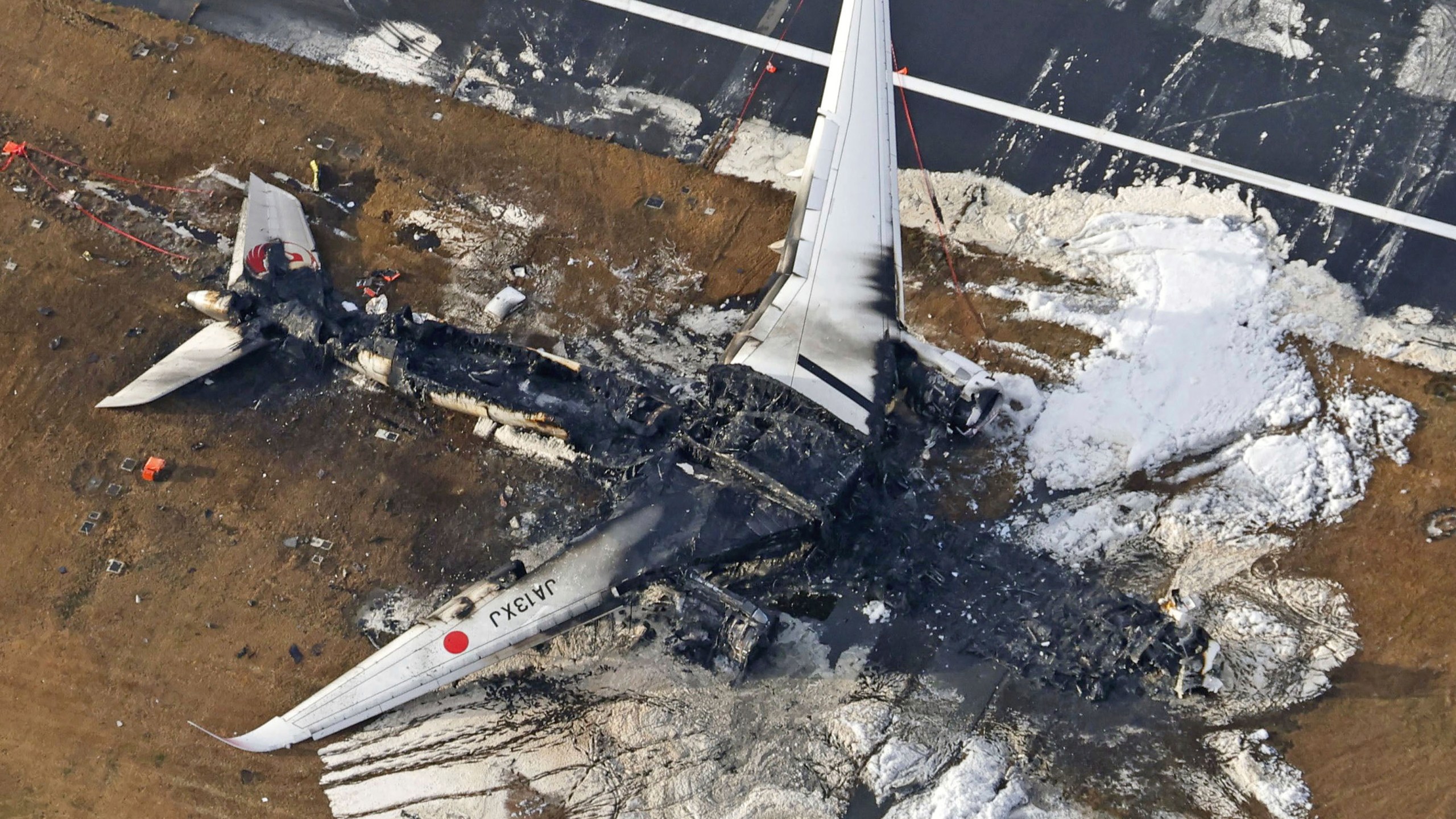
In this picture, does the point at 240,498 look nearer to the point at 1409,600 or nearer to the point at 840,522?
the point at 840,522

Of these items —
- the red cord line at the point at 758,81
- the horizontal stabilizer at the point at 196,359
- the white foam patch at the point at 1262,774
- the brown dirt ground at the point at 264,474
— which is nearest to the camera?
the white foam patch at the point at 1262,774

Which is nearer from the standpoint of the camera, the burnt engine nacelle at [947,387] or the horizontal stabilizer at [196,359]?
the burnt engine nacelle at [947,387]

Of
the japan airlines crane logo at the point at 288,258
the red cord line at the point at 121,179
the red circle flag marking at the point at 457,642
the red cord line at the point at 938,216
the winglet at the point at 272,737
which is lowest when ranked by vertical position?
the winglet at the point at 272,737

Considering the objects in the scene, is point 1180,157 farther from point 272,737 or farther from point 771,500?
point 272,737

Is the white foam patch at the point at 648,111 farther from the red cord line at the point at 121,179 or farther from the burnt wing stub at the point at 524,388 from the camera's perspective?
the red cord line at the point at 121,179

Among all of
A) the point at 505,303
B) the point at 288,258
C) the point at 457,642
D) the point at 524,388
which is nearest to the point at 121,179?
the point at 288,258

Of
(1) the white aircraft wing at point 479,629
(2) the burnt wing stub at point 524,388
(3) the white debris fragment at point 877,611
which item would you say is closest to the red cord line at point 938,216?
(3) the white debris fragment at point 877,611

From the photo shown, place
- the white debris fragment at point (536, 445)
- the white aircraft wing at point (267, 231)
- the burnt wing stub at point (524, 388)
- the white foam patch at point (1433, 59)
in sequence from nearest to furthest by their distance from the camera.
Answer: the burnt wing stub at point (524, 388)
the white debris fragment at point (536, 445)
the white aircraft wing at point (267, 231)
the white foam patch at point (1433, 59)

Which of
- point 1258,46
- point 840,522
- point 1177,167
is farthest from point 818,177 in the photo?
point 1258,46
